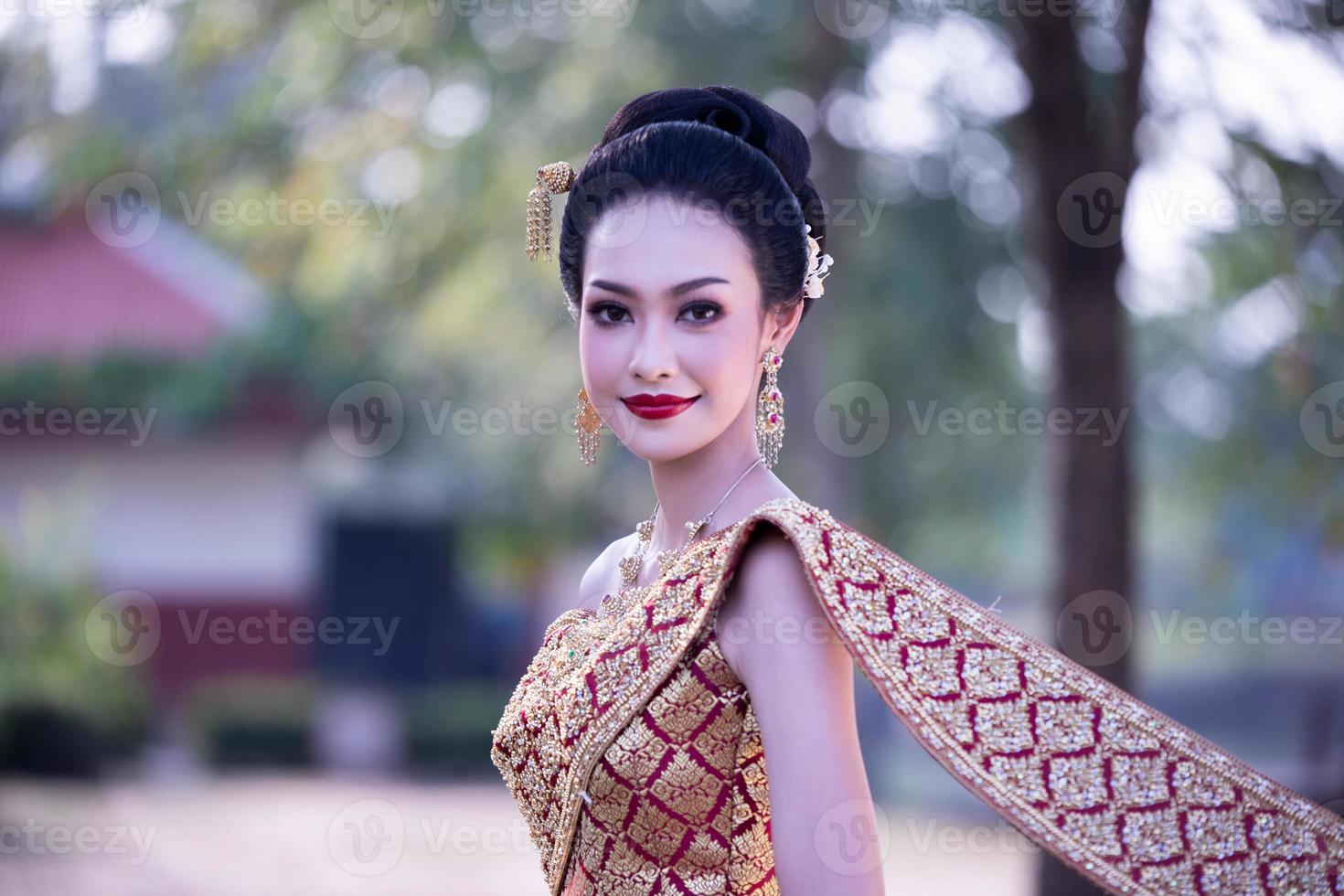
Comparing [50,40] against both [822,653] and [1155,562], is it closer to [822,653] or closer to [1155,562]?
[822,653]

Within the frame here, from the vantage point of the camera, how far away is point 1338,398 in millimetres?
6469

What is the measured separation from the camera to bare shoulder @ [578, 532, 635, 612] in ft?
7.84

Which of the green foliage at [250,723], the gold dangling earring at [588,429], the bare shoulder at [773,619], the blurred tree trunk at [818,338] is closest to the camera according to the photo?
the bare shoulder at [773,619]

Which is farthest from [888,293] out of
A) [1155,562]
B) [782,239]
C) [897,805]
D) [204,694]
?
[1155,562]

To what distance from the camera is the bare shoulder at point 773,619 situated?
1691mm

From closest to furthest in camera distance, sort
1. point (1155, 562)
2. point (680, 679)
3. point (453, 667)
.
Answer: point (680, 679), point (453, 667), point (1155, 562)

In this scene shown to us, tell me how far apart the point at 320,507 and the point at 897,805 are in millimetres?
6585

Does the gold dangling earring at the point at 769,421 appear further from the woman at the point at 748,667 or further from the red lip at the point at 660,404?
the red lip at the point at 660,404

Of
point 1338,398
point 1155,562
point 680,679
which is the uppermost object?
point 1155,562

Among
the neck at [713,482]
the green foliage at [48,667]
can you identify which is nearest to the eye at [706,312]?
the neck at [713,482]

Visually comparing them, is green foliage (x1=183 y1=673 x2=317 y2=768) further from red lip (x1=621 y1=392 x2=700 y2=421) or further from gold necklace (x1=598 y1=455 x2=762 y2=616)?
red lip (x1=621 y1=392 x2=700 y2=421)

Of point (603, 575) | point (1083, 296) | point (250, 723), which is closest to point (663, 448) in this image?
point (603, 575)

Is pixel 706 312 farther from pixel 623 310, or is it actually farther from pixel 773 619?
pixel 773 619

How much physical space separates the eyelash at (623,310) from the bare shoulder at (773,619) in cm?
33
